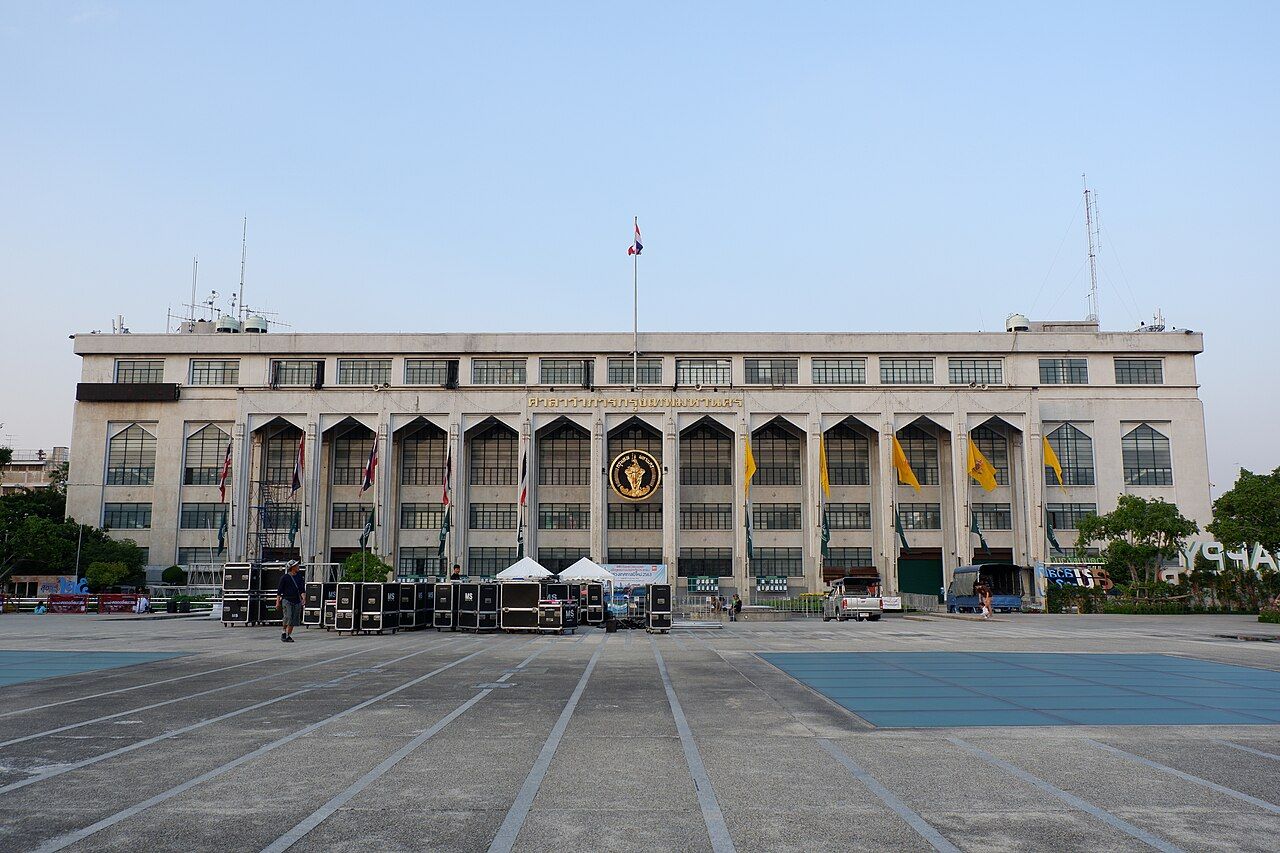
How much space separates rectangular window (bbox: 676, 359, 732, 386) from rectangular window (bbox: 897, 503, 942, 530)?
1688cm

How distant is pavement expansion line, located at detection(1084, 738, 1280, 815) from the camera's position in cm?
764

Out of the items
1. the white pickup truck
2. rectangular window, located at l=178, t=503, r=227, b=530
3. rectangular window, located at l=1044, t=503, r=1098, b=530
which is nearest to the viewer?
the white pickup truck

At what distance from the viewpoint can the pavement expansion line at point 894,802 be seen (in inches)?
257

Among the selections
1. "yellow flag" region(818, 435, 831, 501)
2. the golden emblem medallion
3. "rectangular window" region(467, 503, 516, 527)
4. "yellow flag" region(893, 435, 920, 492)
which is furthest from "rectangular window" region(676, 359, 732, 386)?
"rectangular window" region(467, 503, 516, 527)

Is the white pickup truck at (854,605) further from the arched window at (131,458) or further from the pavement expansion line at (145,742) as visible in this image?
the arched window at (131,458)

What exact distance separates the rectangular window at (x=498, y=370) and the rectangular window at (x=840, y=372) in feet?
76.9

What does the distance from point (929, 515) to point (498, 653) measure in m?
55.3

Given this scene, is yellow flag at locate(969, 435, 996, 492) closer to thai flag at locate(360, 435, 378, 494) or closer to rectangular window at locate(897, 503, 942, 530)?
rectangular window at locate(897, 503, 942, 530)

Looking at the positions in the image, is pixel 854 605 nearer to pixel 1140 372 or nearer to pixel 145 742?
pixel 1140 372

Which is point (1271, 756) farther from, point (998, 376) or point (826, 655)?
point (998, 376)

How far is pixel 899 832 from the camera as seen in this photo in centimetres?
680

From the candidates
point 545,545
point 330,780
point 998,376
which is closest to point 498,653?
point 330,780

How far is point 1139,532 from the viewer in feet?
191

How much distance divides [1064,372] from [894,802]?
73.9 meters
